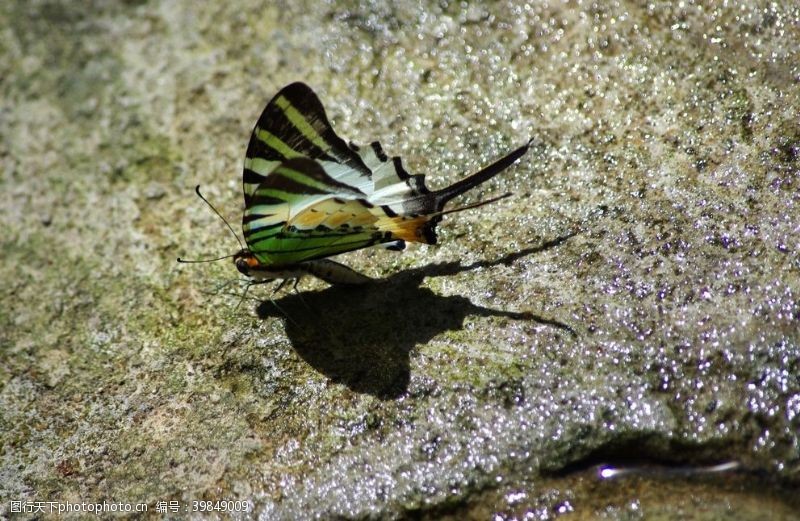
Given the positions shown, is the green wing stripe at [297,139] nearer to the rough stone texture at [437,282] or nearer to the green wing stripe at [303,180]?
the green wing stripe at [303,180]

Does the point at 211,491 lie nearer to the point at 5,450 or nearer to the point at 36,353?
the point at 5,450

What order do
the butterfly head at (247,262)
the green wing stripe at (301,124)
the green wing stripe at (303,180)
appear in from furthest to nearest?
the butterfly head at (247,262), the green wing stripe at (301,124), the green wing stripe at (303,180)

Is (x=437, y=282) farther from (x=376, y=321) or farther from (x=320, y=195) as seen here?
(x=320, y=195)

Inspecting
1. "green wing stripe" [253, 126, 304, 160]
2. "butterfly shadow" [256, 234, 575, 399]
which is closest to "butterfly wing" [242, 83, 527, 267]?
"green wing stripe" [253, 126, 304, 160]

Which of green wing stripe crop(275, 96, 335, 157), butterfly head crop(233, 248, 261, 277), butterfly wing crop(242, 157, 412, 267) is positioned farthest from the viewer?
butterfly head crop(233, 248, 261, 277)

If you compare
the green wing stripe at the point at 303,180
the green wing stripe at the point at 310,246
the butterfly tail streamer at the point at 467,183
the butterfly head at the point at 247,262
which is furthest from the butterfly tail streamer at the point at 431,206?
the butterfly head at the point at 247,262

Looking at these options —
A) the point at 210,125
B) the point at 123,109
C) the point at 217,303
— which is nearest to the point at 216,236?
the point at 217,303

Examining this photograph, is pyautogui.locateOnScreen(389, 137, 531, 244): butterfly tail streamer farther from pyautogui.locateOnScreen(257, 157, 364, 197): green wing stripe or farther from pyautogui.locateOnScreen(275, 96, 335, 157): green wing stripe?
pyautogui.locateOnScreen(275, 96, 335, 157): green wing stripe
